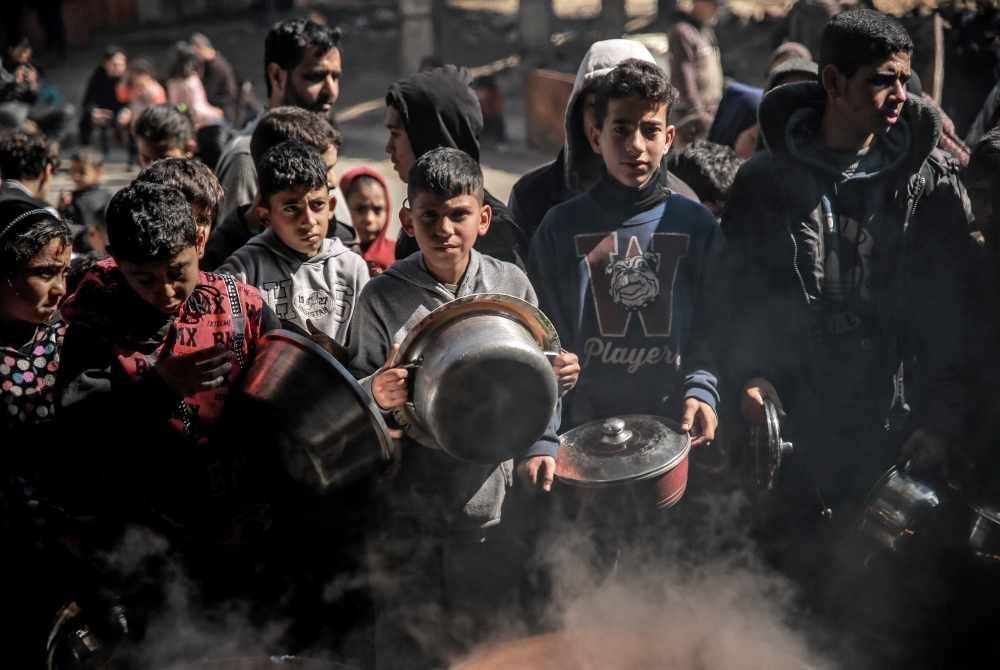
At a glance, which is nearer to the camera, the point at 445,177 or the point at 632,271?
the point at 445,177

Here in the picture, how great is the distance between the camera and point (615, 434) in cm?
319

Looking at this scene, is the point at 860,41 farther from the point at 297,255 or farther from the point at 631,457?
the point at 297,255

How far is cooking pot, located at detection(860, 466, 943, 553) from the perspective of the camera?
3391 mm

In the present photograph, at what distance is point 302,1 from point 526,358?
23751 mm

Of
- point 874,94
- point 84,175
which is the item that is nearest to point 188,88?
point 84,175

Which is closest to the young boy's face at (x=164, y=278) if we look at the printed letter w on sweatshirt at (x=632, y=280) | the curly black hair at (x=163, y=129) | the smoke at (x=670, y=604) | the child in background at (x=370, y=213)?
the printed letter w on sweatshirt at (x=632, y=280)

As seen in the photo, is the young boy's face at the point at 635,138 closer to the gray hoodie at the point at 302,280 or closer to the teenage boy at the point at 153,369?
the gray hoodie at the point at 302,280

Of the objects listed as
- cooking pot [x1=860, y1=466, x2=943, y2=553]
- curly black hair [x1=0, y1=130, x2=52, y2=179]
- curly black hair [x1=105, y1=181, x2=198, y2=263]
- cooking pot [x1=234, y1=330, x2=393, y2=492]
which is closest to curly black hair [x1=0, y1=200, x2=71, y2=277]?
curly black hair [x1=105, y1=181, x2=198, y2=263]

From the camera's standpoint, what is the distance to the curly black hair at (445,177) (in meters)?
3.28

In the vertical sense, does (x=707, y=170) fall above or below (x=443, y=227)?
below

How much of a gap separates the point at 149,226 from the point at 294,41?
2.04m

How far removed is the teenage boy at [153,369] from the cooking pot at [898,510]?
212cm

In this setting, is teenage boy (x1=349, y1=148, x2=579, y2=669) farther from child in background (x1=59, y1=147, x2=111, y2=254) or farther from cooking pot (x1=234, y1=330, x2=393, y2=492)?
child in background (x1=59, y1=147, x2=111, y2=254)

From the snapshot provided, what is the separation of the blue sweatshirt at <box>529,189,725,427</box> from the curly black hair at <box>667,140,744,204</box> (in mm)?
1037
